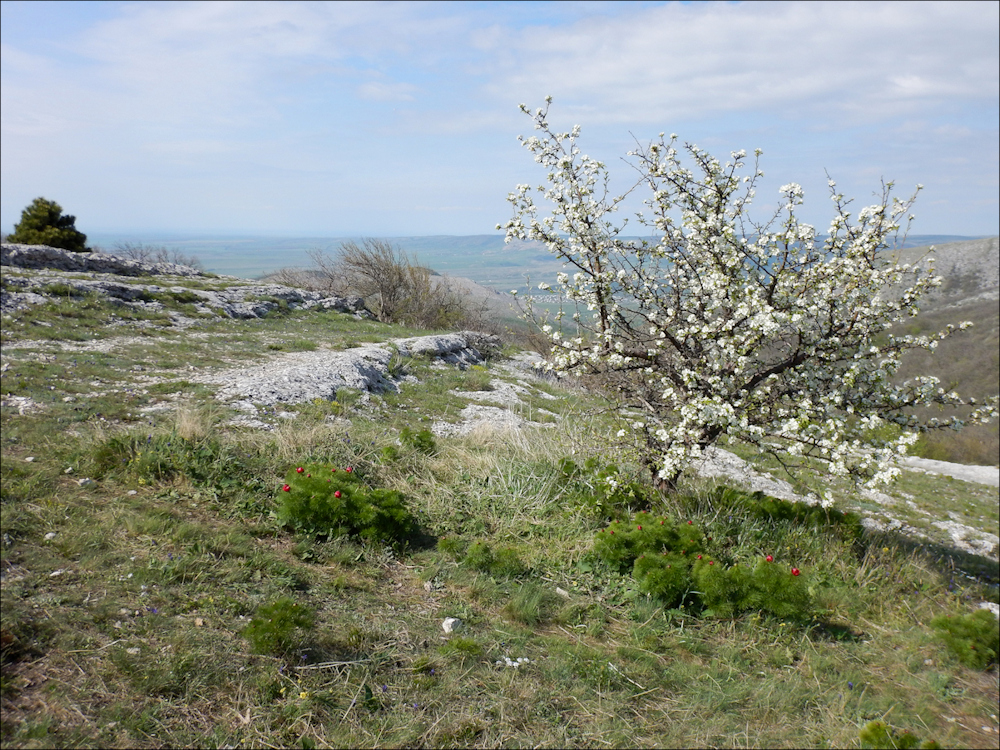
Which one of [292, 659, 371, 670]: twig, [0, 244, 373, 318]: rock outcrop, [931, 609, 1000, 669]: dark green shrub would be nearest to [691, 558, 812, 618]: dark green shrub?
[931, 609, 1000, 669]: dark green shrub

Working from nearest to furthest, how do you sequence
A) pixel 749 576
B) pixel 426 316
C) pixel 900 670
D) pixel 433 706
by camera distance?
pixel 433 706
pixel 900 670
pixel 749 576
pixel 426 316

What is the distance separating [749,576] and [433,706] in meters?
2.64

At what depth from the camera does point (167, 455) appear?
5.15 m

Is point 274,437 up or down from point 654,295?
down

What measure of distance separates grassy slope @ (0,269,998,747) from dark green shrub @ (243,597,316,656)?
0.06 meters

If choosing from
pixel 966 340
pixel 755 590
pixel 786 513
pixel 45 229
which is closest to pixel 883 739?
pixel 755 590

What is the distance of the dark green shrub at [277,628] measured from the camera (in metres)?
3.21

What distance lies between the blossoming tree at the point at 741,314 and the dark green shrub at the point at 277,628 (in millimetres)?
3218

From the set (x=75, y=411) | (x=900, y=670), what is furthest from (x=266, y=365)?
(x=900, y=670)

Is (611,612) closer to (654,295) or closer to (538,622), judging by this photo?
(538,622)

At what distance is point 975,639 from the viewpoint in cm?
402

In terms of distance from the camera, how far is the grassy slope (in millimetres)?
2906

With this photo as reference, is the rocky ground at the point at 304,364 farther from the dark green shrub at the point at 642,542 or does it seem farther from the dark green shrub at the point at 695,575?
the dark green shrub at the point at 695,575

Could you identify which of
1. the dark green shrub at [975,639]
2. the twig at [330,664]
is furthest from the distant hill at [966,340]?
the twig at [330,664]
